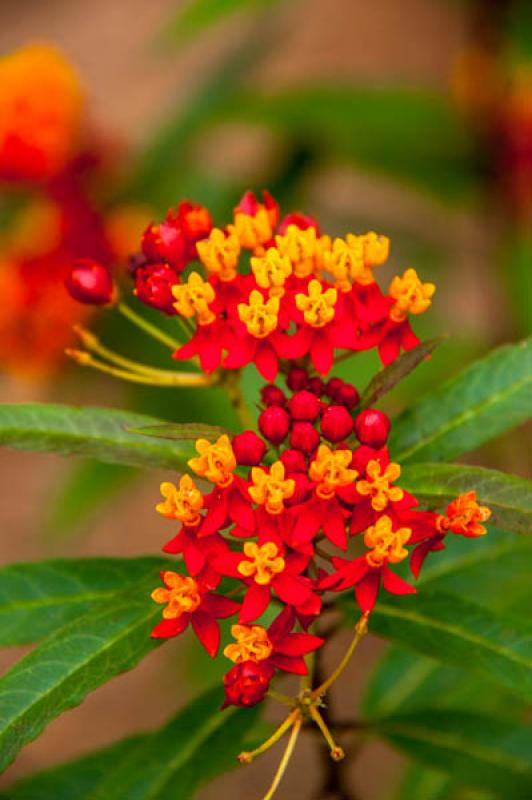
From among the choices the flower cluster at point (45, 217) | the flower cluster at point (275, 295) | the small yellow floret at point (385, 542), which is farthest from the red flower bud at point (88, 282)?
the flower cluster at point (45, 217)

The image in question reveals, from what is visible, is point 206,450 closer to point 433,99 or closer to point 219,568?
point 219,568

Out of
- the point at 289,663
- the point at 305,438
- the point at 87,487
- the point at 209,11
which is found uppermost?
the point at 209,11

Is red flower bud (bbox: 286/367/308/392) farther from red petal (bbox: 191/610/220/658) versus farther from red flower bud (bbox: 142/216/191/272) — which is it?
red petal (bbox: 191/610/220/658)

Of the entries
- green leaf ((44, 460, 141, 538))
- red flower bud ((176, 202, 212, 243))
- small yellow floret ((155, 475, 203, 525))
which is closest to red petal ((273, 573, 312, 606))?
small yellow floret ((155, 475, 203, 525))

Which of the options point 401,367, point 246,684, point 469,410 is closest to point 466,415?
point 469,410

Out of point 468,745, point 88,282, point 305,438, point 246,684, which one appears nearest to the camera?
point 246,684

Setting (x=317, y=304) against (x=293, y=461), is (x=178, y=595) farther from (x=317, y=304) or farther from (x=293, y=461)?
(x=317, y=304)

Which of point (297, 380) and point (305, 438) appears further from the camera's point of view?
point (297, 380)

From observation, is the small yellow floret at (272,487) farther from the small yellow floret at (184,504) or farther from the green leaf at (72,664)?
the green leaf at (72,664)
